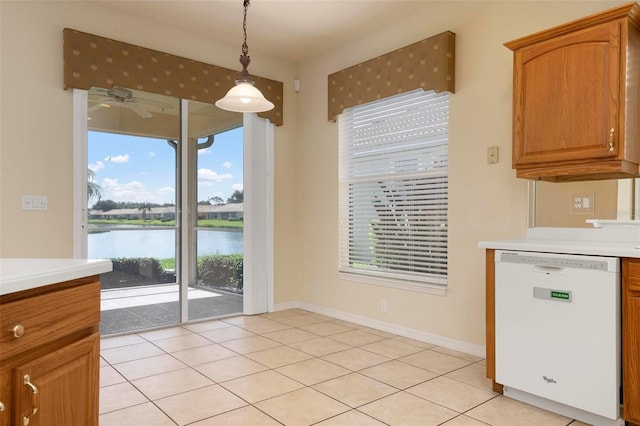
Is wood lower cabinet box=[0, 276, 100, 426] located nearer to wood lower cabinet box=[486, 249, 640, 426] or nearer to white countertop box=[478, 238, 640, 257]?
white countertop box=[478, 238, 640, 257]

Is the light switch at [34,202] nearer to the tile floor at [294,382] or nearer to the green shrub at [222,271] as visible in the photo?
the tile floor at [294,382]

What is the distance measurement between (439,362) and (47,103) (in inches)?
139

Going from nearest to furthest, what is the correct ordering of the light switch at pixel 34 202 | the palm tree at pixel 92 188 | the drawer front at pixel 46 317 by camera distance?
the drawer front at pixel 46 317 < the light switch at pixel 34 202 < the palm tree at pixel 92 188

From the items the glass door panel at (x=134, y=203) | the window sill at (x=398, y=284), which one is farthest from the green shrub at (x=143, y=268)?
the window sill at (x=398, y=284)

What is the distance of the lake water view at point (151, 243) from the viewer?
367 cm

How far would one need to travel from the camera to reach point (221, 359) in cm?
309

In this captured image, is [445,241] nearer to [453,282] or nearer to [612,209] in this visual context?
[453,282]

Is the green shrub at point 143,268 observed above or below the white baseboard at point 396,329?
above

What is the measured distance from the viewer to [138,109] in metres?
3.85

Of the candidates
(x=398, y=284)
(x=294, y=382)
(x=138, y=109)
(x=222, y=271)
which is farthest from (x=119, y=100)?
(x=398, y=284)

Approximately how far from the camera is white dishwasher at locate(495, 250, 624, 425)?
6.64 ft

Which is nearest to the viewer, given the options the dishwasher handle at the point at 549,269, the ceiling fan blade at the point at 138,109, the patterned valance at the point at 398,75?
the dishwasher handle at the point at 549,269

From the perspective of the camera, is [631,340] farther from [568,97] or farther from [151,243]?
[151,243]

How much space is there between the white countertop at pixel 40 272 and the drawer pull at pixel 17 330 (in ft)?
0.27
